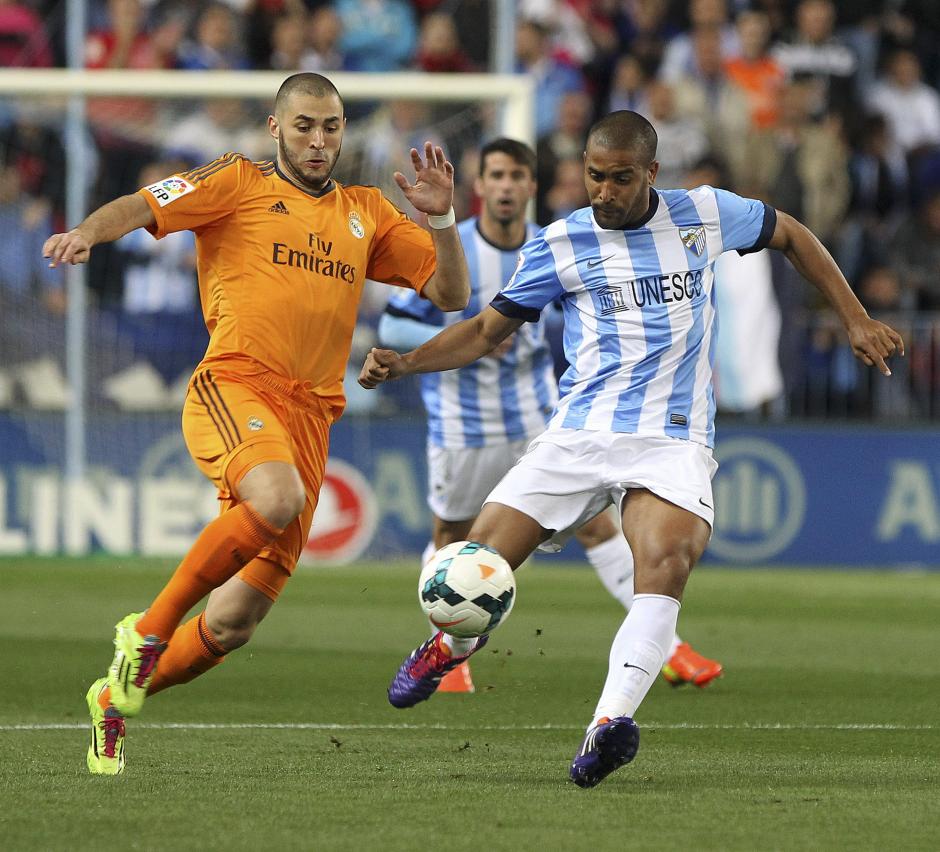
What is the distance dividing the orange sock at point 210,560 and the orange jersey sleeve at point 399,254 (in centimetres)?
129

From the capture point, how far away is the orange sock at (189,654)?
251 inches

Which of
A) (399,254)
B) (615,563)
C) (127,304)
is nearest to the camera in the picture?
(399,254)

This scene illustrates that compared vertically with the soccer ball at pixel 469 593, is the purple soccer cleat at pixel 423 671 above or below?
below

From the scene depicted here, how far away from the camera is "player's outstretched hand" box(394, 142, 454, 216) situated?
21.3ft

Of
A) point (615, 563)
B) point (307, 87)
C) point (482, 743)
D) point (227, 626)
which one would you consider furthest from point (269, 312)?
point (615, 563)

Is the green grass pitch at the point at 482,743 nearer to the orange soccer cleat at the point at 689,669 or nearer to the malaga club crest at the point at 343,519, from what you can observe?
the orange soccer cleat at the point at 689,669

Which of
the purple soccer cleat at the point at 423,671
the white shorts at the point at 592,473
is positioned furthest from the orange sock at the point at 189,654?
the white shorts at the point at 592,473

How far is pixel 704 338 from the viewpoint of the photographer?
250 inches

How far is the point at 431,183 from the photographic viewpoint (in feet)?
21.4

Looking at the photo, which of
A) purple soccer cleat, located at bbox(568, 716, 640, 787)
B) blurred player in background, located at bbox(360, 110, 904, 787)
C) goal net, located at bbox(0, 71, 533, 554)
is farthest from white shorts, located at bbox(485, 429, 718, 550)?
goal net, located at bbox(0, 71, 533, 554)

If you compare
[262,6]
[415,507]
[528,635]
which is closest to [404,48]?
[262,6]

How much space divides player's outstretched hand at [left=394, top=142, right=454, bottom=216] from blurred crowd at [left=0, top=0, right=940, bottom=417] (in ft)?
29.6

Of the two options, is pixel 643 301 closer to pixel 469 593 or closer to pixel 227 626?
pixel 469 593

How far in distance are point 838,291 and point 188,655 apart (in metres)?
2.53
